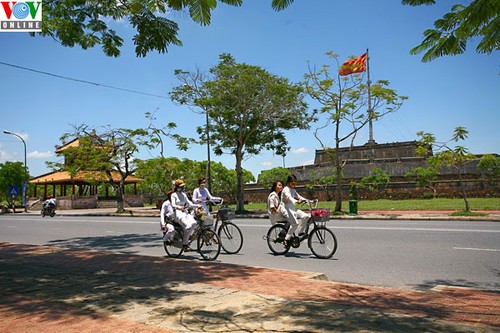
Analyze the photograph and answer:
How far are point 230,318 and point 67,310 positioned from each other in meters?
1.92

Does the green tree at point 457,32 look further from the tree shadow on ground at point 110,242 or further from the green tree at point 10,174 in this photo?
the green tree at point 10,174

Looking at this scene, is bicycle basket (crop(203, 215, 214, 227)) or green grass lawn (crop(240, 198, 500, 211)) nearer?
bicycle basket (crop(203, 215, 214, 227))

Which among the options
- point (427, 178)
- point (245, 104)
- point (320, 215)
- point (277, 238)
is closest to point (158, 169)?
point (245, 104)

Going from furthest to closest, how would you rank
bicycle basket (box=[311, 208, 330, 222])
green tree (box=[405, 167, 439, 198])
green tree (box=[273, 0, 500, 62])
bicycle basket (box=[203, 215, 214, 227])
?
green tree (box=[405, 167, 439, 198]) → bicycle basket (box=[203, 215, 214, 227]) → bicycle basket (box=[311, 208, 330, 222]) → green tree (box=[273, 0, 500, 62])

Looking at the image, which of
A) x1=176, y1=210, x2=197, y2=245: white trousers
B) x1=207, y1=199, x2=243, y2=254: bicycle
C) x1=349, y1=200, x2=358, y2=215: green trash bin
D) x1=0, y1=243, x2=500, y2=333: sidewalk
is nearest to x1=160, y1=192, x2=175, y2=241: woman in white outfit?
x1=176, y1=210, x2=197, y2=245: white trousers

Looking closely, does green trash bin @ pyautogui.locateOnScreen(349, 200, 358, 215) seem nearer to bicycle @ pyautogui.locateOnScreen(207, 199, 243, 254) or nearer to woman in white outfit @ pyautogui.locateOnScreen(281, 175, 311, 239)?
bicycle @ pyautogui.locateOnScreen(207, 199, 243, 254)

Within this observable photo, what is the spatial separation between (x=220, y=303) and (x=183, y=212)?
4.53 meters

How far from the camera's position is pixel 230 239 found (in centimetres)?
992

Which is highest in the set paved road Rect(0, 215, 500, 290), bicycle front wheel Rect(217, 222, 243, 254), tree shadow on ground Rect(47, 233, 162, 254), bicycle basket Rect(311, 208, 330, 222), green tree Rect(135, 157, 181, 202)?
green tree Rect(135, 157, 181, 202)

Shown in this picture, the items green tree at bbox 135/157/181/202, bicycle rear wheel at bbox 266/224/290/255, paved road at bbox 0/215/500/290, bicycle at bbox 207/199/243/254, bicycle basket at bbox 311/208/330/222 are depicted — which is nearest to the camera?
paved road at bbox 0/215/500/290

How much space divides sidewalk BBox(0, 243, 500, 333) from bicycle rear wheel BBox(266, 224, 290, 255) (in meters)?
2.19

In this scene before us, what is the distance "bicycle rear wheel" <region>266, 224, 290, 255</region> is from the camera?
942 cm

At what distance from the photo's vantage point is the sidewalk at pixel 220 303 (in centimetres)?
402

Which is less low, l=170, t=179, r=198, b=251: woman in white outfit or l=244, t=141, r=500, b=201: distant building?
l=244, t=141, r=500, b=201: distant building
